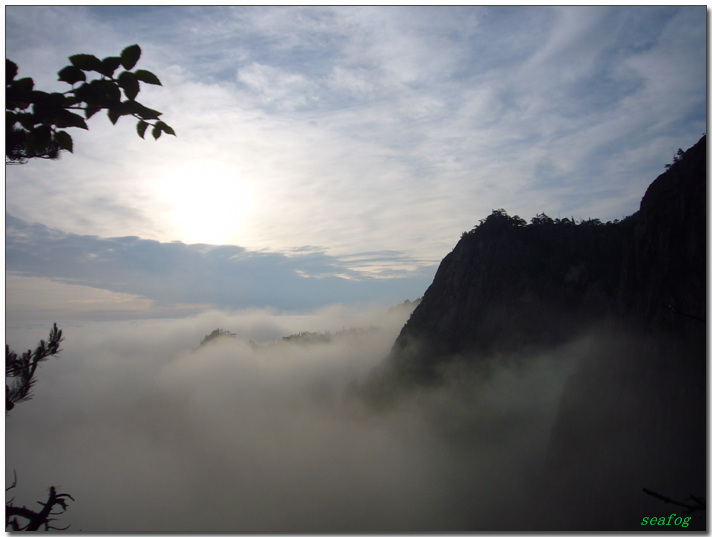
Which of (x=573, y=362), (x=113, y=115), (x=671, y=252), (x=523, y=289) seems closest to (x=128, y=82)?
(x=113, y=115)

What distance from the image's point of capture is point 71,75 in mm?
2361

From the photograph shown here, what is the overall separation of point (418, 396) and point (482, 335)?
1673cm

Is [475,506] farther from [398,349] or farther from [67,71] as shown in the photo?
[67,71]

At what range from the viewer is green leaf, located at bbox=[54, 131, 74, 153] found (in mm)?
2549

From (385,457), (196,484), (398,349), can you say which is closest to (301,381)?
(196,484)

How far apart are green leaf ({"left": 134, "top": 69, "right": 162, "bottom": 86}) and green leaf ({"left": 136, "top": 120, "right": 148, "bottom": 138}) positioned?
1.06 feet

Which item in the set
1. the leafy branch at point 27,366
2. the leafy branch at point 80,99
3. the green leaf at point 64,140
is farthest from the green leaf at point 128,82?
the leafy branch at point 27,366

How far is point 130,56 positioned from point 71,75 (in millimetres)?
399

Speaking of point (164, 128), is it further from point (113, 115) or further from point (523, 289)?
point (523, 289)

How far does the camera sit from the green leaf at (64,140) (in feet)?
8.36

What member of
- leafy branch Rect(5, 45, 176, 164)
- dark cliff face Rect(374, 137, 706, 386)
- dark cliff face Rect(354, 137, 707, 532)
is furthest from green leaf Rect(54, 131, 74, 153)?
dark cliff face Rect(374, 137, 706, 386)

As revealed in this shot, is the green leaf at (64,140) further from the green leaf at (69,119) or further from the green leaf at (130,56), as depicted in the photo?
the green leaf at (130,56)

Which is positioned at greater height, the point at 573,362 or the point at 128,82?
the point at 128,82

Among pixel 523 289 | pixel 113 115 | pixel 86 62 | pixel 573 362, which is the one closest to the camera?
pixel 86 62
